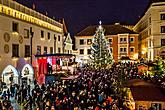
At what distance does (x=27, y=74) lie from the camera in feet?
110

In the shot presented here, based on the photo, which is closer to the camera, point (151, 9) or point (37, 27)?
point (37, 27)

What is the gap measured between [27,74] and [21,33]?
4721 millimetres

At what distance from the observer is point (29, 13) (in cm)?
3516

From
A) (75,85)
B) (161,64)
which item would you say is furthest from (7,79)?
(161,64)

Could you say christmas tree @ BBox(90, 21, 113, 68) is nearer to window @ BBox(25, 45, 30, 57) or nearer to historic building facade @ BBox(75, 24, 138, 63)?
window @ BBox(25, 45, 30, 57)

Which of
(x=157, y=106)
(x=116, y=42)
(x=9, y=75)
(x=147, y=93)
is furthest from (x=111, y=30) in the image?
(x=157, y=106)

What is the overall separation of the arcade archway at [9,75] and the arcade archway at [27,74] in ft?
4.85

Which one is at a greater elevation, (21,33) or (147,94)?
(21,33)

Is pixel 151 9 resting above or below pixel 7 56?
above

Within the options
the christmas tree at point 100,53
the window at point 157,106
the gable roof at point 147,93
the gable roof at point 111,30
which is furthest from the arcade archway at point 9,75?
the gable roof at point 111,30

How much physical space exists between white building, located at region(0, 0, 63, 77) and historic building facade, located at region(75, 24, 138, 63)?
27.3 metres

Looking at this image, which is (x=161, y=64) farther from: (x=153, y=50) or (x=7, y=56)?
(x=153, y=50)

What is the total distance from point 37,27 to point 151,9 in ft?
79.1

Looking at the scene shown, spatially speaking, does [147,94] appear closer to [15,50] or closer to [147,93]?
[147,93]
